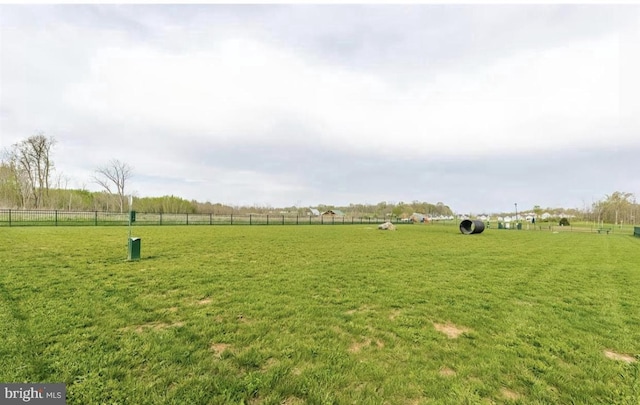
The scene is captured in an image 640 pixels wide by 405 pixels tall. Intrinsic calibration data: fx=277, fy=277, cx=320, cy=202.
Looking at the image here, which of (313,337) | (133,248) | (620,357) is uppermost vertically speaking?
(133,248)

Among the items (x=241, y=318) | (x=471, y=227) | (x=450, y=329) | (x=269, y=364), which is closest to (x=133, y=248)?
(x=241, y=318)

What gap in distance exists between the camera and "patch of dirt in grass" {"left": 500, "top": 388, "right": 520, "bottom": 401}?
2547 millimetres

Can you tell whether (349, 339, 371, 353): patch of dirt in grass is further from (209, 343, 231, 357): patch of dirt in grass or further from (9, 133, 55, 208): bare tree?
(9, 133, 55, 208): bare tree

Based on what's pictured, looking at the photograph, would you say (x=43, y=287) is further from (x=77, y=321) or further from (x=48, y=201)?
(x=48, y=201)

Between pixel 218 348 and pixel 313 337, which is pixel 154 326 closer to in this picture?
pixel 218 348

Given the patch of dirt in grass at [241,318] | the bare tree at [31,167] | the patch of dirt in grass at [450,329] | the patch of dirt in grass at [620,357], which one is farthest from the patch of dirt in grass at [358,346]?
the bare tree at [31,167]

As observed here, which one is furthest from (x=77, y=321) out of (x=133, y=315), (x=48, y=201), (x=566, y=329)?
(x=48, y=201)

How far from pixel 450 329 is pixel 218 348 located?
3212 millimetres

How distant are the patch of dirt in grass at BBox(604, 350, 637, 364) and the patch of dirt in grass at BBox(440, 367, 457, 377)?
2.13 meters

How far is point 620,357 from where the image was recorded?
3367 millimetres

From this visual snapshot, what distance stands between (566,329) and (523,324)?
21.8 inches

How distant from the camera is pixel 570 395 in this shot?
2596 mm

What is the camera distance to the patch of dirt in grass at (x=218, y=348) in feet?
10.4

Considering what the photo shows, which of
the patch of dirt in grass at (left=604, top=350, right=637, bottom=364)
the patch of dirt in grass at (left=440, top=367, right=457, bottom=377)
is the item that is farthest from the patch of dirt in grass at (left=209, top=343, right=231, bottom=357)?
the patch of dirt in grass at (left=604, top=350, right=637, bottom=364)
